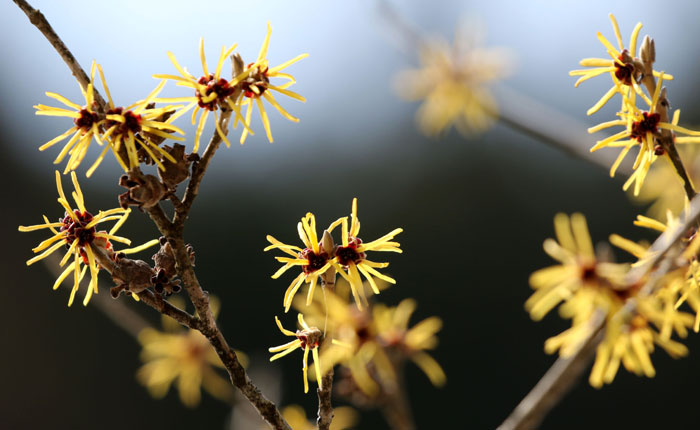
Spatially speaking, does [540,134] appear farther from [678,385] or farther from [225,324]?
[678,385]

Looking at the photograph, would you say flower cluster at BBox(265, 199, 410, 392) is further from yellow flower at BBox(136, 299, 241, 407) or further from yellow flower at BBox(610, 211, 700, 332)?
yellow flower at BBox(136, 299, 241, 407)

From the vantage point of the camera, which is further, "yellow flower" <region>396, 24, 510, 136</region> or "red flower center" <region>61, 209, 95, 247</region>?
"yellow flower" <region>396, 24, 510, 136</region>

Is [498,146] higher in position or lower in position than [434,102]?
lower

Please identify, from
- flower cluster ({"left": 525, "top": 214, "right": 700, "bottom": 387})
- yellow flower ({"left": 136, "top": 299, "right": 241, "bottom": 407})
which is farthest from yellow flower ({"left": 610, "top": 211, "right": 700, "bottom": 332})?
yellow flower ({"left": 136, "top": 299, "right": 241, "bottom": 407})

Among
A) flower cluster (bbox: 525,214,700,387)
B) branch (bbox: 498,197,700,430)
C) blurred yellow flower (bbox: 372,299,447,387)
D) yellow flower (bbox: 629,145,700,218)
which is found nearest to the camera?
branch (bbox: 498,197,700,430)

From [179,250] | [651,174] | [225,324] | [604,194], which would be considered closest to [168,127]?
[179,250]

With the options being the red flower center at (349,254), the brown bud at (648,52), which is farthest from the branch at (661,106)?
the red flower center at (349,254)

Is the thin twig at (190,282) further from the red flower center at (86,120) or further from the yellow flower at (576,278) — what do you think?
the yellow flower at (576,278)
